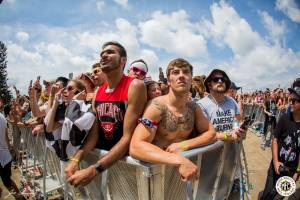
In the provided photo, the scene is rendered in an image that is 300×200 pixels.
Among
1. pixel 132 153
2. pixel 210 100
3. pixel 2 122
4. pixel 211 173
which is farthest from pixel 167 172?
pixel 2 122

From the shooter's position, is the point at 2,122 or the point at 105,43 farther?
the point at 2,122

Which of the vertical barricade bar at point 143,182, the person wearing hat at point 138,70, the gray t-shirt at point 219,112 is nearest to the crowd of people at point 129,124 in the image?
the vertical barricade bar at point 143,182

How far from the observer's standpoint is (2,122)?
225 inches

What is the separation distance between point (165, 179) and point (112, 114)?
3.26 ft

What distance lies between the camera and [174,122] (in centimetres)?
255

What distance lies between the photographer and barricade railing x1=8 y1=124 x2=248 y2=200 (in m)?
1.91

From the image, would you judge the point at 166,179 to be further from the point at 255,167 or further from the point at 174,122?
the point at 255,167

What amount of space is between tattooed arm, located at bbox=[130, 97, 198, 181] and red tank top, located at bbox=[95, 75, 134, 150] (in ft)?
1.08

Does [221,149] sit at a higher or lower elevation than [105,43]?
lower

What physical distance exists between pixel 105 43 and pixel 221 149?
170 centimetres

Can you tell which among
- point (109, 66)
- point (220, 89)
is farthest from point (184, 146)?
point (220, 89)

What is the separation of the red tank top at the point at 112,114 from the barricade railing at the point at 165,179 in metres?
0.27

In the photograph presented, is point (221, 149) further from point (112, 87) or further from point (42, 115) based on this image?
point (42, 115)

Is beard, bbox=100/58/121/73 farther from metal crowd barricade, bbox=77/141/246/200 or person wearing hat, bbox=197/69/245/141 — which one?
person wearing hat, bbox=197/69/245/141
